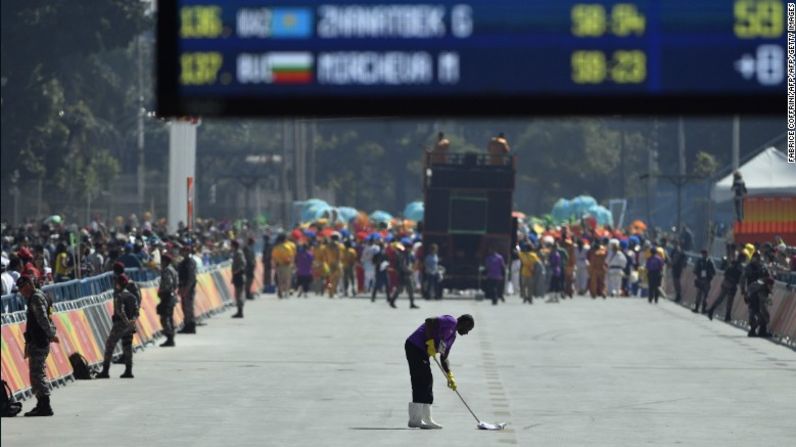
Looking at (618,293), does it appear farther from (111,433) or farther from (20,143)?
(111,433)

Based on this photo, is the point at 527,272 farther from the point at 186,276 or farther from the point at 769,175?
the point at 186,276

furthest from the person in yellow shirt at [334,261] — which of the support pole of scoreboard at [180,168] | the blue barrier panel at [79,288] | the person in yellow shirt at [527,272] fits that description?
the blue barrier panel at [79,288]

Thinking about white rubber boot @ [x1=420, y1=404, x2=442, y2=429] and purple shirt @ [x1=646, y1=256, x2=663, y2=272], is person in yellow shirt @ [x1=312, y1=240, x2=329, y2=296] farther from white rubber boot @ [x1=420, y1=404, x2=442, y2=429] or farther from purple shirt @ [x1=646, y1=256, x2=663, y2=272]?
white rubber boot @ [x1=420, y1=404, x2=442, y2=429]

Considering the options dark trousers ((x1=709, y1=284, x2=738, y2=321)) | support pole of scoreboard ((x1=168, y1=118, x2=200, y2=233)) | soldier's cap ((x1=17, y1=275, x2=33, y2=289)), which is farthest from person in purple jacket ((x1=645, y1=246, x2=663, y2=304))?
soldier's cap ((x1=17, y1=275, x2=33, y2=289))

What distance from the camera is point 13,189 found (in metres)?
60.8

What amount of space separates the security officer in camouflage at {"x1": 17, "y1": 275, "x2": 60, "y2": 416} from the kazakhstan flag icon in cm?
1138

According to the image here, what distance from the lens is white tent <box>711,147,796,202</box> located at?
4600 cm

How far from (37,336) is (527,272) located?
30056 millimetres

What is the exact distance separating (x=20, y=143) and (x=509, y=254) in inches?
713

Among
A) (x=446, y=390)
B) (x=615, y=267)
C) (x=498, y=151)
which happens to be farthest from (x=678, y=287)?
(x=446, y=390)

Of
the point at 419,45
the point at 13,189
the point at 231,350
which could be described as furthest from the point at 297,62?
the point at 13,189

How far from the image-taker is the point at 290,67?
32.6 ft

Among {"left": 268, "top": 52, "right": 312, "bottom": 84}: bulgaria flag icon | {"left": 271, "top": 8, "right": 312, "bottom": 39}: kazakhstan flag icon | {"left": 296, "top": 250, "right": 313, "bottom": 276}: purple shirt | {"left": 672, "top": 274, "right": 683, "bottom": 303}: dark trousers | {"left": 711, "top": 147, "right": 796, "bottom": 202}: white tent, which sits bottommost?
{"left": 672, "top": 274, "right": 683, "bottom": 303}: dark trousers

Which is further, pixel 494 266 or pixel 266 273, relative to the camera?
pixel 266 273
